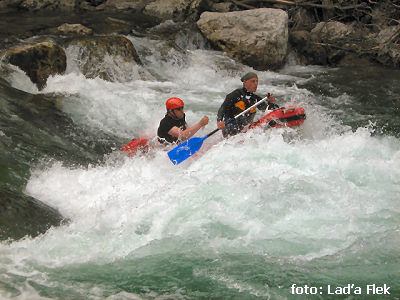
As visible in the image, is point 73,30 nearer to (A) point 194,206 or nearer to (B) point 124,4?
(B) point 124,4

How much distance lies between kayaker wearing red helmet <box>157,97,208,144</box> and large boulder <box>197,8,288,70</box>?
632cm

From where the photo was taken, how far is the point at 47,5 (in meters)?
18.1

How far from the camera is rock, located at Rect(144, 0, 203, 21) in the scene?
55.9ft

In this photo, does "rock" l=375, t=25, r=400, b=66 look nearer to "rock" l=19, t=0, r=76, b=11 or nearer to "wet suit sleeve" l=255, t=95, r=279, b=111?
"wet suit sleeve" l=255, t=95, r=279, b=111

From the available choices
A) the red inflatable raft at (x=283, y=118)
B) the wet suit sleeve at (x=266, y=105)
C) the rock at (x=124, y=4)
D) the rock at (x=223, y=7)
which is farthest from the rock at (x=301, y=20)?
the red inflatable raft at (x=283, y=118)

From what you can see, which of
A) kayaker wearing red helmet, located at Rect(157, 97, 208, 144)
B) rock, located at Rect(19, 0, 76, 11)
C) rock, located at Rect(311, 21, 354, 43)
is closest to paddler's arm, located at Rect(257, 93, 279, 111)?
kayaker wearing red helmet, located at Rect(157, 97, 208, 144)

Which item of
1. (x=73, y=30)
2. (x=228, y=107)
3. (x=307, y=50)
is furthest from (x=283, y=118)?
(x=307, y=50)

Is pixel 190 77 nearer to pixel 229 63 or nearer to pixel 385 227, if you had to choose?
pixel 229 63

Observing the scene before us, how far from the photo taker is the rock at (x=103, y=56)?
37.6 feet

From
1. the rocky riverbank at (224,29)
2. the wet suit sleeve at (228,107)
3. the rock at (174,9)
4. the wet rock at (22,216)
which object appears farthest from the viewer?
the rock at (174,9)

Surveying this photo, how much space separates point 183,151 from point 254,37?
266 inches

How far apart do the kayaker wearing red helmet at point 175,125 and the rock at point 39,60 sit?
365 cm

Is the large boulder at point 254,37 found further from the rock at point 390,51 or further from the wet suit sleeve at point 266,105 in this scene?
the wet suit sleeve at point 266,105

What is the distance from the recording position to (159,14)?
17375mm
